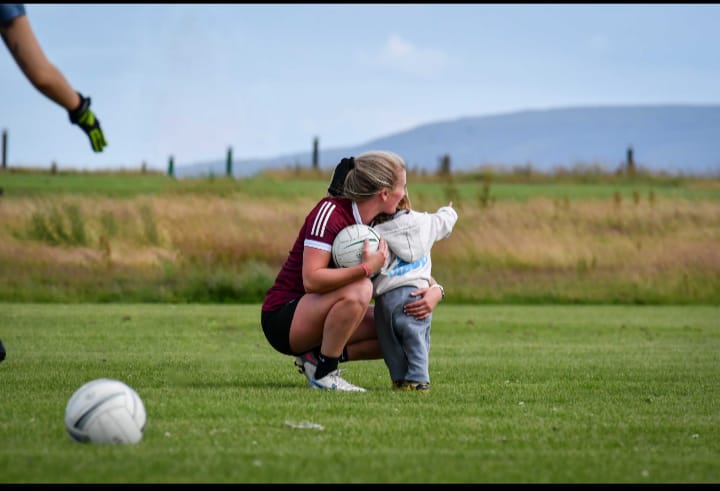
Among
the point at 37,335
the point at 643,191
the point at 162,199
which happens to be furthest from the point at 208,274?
the point at 643,191

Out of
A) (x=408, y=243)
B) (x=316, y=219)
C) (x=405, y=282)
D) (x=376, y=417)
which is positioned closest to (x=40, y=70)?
(x=316, y=219)

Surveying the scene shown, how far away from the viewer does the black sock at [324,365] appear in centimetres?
876

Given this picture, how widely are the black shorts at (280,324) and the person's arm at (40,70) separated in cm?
252

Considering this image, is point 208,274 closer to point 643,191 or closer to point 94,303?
point 94,303

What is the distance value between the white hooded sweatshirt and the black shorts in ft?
2.05

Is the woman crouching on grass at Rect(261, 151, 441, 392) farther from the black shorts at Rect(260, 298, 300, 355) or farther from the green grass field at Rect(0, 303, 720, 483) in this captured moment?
the green grass field at Rect(0, 303, 720, 483)

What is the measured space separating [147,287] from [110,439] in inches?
824

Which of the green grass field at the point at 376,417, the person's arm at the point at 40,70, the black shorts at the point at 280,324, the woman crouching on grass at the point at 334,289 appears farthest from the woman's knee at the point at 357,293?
the person's arm at the point at 40,70

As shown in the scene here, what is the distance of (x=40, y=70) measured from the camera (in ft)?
21.7

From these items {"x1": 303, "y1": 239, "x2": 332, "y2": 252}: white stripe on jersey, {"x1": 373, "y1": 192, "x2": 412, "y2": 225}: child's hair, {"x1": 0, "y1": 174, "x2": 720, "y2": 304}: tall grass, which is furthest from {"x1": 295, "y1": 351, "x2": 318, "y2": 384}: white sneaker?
{"x1": 0, "y1": 174, "x2": 720, "y2": 304}: tall grass

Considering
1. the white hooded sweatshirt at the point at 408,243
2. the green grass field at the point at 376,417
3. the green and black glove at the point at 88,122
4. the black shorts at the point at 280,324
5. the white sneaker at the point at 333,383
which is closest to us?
the green grass field at the point at 376,417

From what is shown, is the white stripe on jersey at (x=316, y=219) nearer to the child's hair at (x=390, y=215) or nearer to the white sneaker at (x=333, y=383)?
the child's hair at (x=390, y=215)

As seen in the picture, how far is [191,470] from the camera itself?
565 cm

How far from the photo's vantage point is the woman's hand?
8609 millimetres
